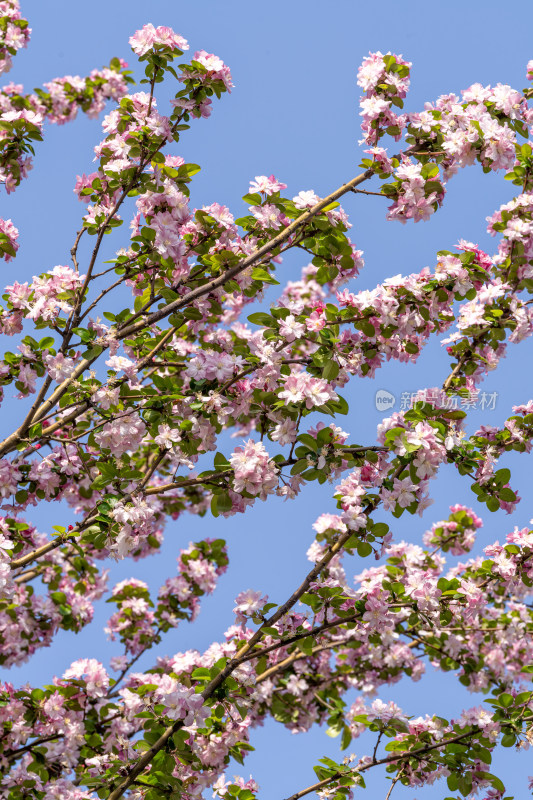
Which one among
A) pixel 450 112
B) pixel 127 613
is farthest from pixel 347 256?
pixel 127 613

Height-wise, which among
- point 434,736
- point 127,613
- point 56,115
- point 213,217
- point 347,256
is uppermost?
point 56,115

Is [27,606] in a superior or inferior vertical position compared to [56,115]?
inferior

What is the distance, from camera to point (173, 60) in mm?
4797

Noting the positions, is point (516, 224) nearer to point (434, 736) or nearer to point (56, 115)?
point (434, 736)

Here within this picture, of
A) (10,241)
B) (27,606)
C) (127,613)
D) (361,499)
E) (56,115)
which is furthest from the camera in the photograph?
(56,115)

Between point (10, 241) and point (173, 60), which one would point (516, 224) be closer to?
point (173, 60)

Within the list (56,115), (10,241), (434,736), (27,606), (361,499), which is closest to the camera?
(361,499)

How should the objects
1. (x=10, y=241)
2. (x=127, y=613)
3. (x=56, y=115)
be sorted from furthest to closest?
(x=56, y=115)
(x=127, y=613)
(x=10, y=241)

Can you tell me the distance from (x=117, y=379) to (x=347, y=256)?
170 centimetres

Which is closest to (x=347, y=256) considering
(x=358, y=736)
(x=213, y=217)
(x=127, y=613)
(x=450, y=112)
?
(x=213, y=217)

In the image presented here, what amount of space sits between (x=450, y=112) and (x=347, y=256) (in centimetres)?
139

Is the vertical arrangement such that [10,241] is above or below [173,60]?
below

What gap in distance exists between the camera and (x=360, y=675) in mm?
7445

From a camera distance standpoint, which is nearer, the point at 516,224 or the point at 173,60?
the point at 173,60
